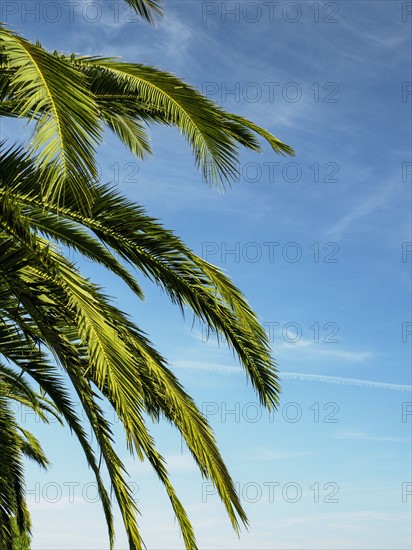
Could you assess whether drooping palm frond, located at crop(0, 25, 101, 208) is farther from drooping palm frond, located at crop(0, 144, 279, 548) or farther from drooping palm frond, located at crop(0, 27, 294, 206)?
drooping palm frond, located at crop(0, 144, 279, 548)

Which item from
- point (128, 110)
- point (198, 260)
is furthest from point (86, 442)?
point (128, 110)

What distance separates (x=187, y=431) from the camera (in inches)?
287

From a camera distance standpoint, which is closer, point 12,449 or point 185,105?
point 185,105

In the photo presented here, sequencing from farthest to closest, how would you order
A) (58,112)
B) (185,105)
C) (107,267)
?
(107,267), (185,105), (58,112)

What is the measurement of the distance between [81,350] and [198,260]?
6.29 feet

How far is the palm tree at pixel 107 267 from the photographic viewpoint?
5508 mm

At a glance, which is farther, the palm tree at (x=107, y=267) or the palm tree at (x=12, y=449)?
the palm tree at (x=12, y=449)

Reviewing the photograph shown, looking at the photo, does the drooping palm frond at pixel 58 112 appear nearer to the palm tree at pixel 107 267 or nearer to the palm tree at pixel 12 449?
the palm tree at pixel 107 267

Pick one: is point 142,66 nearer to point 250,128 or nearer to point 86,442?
point 250,128

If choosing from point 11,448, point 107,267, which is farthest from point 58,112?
point 11,448

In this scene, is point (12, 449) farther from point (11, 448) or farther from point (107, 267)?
point (107, 267)

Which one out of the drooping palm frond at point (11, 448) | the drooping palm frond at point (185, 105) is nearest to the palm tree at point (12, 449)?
the drooping palm frond at point (11, 448)

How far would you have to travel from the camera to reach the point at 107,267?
27.9 ft

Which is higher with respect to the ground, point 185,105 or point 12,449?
point 185,105
